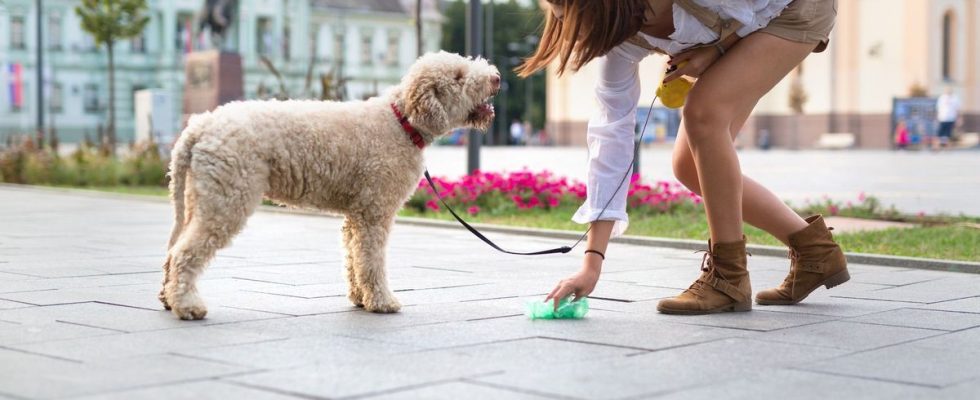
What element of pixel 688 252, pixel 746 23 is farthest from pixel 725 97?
pixel 688 252

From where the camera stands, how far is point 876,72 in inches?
1993

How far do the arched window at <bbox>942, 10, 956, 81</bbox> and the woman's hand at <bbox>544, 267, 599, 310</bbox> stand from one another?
5046 cm

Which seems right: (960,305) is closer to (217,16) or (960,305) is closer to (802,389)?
(802,389)

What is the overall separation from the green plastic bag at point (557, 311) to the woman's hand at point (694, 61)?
1.09 m

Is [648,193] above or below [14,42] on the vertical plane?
below

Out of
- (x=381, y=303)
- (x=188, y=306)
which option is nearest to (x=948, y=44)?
(x=381, y=303)

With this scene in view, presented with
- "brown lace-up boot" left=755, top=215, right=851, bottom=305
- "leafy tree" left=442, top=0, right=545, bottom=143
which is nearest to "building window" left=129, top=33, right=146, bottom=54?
"leafy tree" left=442, top=0, right=545, bottom=143

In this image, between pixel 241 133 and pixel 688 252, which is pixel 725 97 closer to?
pixel 241 133

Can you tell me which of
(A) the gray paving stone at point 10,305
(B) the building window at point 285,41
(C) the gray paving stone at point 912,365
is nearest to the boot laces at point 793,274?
(C) the gray paving stone at point 912,365

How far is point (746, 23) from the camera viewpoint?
519cm

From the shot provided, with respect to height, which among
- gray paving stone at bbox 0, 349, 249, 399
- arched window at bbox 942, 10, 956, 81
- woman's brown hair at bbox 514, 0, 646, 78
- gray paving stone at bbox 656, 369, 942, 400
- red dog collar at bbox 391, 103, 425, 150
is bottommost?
gray paving stone at bbox 656, 369, 942, 400

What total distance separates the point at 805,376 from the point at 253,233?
746 centimetres

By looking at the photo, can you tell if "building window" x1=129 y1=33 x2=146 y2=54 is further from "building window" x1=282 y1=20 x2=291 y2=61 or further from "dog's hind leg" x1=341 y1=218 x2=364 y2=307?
"dog's hind leg" x1=341 y1=218 x2=364 y2=307

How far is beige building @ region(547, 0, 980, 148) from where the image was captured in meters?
49.9
